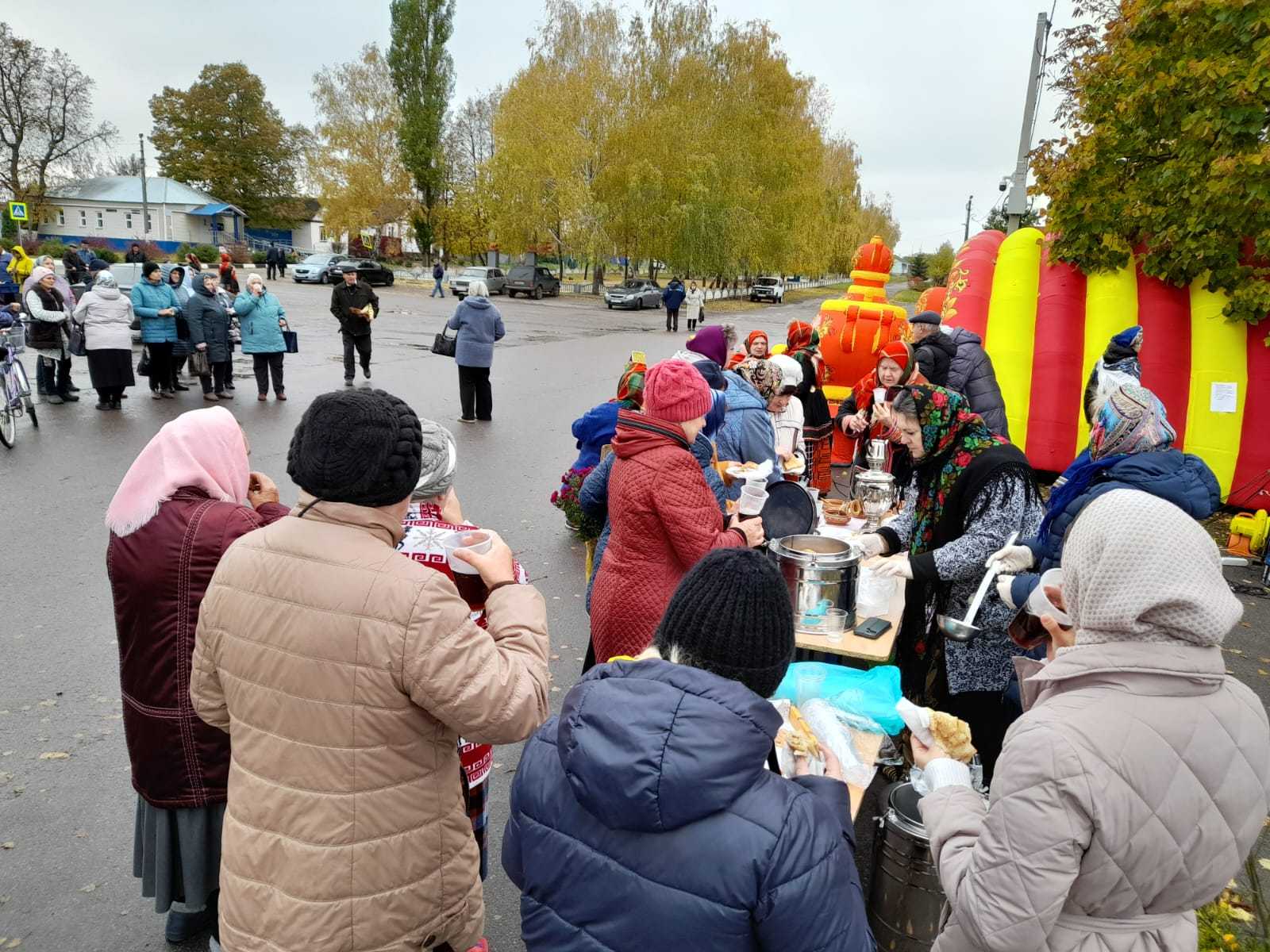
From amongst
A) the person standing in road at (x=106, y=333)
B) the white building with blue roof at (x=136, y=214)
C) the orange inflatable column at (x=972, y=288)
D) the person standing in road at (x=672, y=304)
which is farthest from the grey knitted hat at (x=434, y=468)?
the white building with blue roof at (x=136, y=214)

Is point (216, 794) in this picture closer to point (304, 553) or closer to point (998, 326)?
point (304, 553)

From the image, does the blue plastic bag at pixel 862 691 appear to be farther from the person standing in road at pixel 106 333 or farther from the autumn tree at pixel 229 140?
the autumn tree at pixel 229 140

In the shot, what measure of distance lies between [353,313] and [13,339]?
4495 millimetres

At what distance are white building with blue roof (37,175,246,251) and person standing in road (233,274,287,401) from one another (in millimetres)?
52649

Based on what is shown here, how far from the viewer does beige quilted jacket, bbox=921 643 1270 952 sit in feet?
5.10

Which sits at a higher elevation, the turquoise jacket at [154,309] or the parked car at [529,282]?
the parked car at [529,282]

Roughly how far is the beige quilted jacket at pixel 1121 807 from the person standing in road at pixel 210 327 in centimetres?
1233

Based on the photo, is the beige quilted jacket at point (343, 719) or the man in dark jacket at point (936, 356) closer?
the beige quilted jacket at point (343, 719)

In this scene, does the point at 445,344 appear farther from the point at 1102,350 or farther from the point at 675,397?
the point at 675,397

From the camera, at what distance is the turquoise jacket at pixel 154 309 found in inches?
452

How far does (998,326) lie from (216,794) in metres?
9.50

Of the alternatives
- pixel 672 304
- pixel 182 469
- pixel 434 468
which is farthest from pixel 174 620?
pixel 672 304

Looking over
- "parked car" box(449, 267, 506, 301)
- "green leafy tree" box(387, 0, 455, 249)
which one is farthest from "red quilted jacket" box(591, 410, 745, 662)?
"green leafy tree" box(387, 0, 455, 249)

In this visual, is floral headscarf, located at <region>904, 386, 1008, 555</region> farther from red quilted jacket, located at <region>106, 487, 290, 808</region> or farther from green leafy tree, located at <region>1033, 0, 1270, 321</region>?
green leafy tree, located at <region>1033, 0, 1270, 321</region>
